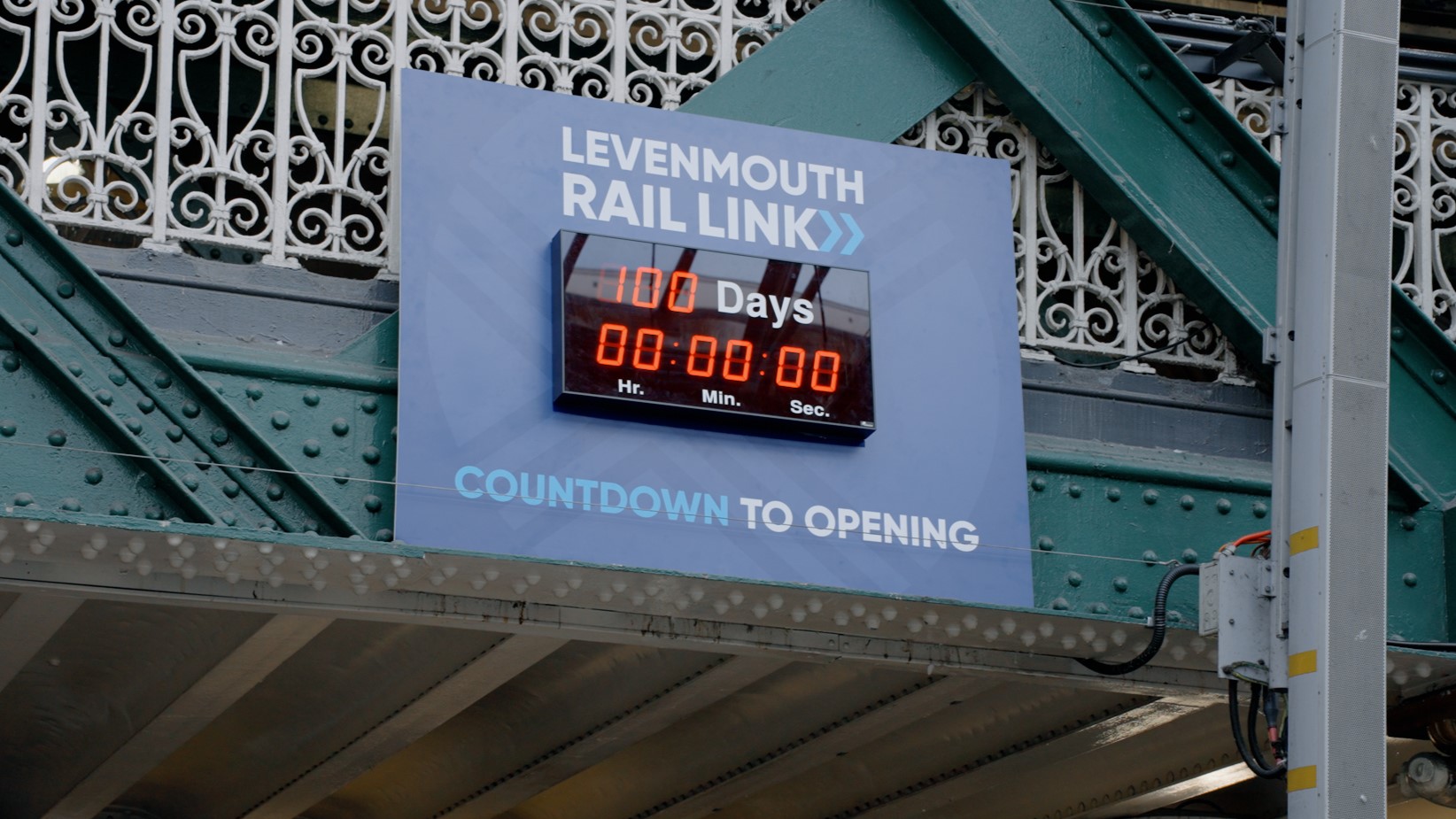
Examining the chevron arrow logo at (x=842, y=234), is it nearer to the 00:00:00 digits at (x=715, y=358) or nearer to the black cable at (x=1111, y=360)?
the 00:00:00 digits at (x=715, y=358)

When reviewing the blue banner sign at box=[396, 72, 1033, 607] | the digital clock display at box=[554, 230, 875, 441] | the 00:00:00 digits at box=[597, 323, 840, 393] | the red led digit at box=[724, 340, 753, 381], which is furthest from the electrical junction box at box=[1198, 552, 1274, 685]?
the red led digit at box=[724, 340, 753, 381]

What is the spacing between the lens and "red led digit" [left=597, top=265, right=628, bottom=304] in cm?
1004

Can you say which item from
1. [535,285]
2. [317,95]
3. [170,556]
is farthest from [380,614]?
[317,95]

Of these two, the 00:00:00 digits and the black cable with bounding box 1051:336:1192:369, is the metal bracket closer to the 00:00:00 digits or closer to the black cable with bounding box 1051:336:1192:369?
the 00:00:00 digits

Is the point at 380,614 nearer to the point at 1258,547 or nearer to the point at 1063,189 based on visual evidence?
the point at 1258,547

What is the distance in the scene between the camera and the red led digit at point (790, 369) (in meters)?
10.2

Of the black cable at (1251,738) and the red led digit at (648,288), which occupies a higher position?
the red led digit at (648,288)

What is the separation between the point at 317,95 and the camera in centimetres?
1188

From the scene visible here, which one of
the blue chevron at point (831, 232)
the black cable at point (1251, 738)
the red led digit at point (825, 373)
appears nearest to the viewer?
the black cable at point (1251, 738)

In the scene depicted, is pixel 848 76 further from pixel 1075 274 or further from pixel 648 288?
pixel 648 288

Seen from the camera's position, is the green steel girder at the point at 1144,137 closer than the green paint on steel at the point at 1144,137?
Yes

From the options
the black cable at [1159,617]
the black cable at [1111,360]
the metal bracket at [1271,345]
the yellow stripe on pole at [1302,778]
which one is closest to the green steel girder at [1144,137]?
the black cable at [1111,360]

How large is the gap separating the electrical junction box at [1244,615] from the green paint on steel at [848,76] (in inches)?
143

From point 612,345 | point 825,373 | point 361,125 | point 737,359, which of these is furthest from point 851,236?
point 361,125
